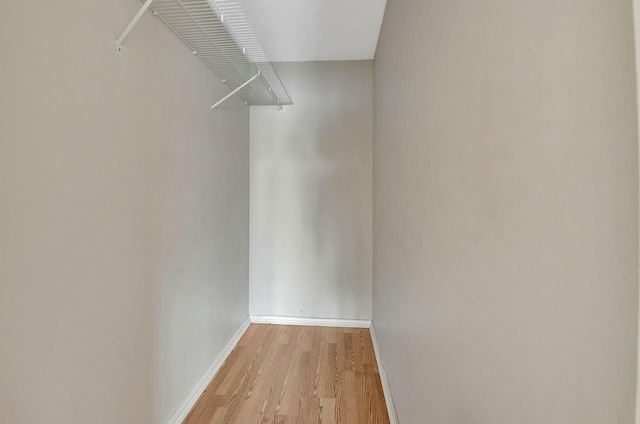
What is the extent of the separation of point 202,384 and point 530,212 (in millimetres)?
1944

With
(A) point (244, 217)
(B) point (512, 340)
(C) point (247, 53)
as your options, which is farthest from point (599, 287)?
(A) point (244, 217)

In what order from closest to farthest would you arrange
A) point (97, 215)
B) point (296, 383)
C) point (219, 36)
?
1. point (97, 215)
2. point (219, 36)
3. point (296, 383)

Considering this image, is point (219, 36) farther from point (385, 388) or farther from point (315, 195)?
point (385, 388)

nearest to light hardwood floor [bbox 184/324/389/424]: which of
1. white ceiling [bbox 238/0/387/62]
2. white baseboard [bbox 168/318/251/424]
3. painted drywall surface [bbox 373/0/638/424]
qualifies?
white baseboard [bbox 168/318/251/424]

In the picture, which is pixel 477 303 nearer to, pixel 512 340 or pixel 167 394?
pixel 512 340

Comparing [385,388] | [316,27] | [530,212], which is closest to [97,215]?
[530,212]

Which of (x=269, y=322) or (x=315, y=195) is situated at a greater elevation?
(x=315, y=195)

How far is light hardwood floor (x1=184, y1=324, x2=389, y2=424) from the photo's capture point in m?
1.51

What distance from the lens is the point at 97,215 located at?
941 mm

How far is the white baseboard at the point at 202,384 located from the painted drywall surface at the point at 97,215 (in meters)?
0.06

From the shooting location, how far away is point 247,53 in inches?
63.1

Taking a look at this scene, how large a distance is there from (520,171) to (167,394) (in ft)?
5.57

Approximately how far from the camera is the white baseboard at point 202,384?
4.70 ft

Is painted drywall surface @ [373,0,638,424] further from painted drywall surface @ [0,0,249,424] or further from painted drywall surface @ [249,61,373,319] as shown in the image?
painted drywall surface @ [249,61,373,319]
